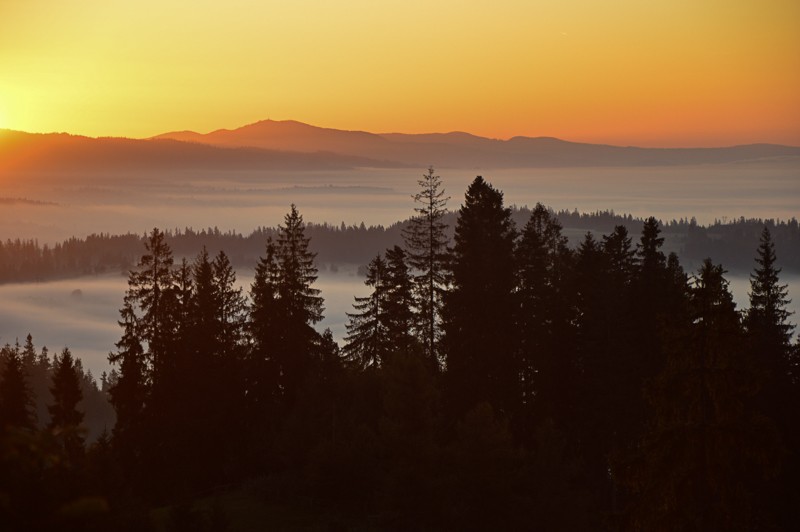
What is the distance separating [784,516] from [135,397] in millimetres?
29226

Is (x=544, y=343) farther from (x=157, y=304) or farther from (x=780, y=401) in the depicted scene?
(x=157, y=304)

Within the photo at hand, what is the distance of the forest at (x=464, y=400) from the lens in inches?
765

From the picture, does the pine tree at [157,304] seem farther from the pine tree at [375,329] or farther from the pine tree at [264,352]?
the pine tree at [375,329]

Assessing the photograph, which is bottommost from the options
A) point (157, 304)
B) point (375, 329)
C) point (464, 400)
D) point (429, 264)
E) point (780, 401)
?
point (464, 400)

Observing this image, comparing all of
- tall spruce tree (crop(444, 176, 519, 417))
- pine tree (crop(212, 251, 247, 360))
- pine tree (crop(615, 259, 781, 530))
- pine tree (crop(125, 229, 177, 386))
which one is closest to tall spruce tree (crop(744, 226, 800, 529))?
tall spruce tree (crop(444, 176, 519, 417))

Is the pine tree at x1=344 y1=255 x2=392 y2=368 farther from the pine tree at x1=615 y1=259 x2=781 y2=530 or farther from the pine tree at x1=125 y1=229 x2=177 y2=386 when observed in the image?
the pine tree at x1=615 y1=259 x2=781 y2=530

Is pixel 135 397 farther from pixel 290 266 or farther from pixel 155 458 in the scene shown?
pixel 290 266

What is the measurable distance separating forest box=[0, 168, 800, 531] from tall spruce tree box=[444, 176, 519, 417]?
87 mm

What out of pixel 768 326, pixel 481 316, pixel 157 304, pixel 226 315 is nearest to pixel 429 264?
pixel 481 316

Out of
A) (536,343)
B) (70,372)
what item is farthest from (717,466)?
(70,372)

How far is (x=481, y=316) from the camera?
37875 mm

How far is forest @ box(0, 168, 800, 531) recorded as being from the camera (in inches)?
765

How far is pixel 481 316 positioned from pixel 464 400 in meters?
3.66

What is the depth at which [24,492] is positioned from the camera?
10852 millimetres
